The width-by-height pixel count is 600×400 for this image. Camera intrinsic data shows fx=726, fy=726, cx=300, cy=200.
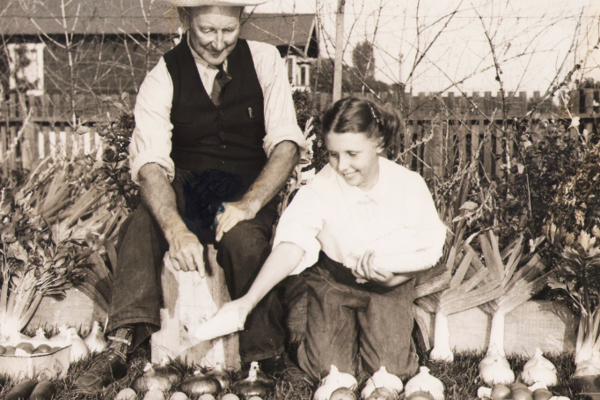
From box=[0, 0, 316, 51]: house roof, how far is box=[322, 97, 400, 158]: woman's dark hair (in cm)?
129

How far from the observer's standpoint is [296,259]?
9.21ft

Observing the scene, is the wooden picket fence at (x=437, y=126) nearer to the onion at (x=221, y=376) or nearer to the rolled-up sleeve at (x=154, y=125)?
the rolled-up sleeve at (x=154, y=125)

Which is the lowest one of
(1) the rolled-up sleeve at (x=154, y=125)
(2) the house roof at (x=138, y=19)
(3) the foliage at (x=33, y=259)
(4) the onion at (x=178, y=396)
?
(4) the onion at (x=178, y=396)

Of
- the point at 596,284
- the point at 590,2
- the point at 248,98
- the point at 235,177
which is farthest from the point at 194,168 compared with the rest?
the point at 590,2

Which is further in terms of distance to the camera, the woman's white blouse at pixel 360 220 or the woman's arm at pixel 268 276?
the woman's white blouse at pixel 360 220

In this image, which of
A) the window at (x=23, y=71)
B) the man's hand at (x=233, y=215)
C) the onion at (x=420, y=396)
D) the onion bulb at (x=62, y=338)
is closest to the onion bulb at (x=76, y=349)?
the onion bulb at (x=62, y=338)

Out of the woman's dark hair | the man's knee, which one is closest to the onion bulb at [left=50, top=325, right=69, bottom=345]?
the man's knee

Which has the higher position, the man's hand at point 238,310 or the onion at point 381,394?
the man's hand at point 238,310

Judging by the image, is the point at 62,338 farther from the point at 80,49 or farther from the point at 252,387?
the point at 80,49

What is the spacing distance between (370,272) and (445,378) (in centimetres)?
62

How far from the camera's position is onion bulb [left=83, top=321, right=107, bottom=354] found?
3.37 meters

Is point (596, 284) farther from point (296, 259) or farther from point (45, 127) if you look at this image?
point (45, 127)

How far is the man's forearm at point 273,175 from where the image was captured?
9.89ft

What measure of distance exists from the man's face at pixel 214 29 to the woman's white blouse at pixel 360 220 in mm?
742
